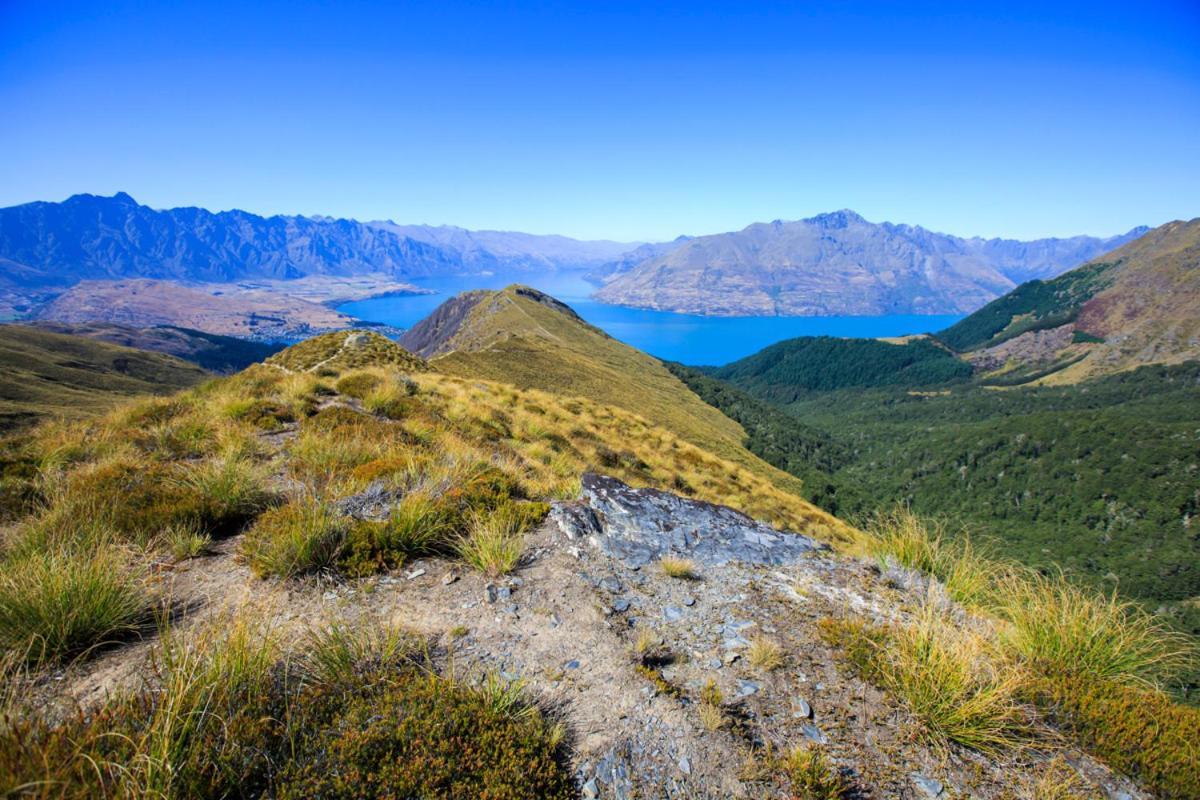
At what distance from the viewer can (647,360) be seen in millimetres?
142125

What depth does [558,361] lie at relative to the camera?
84.2m

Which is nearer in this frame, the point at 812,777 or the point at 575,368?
the point at 812,777

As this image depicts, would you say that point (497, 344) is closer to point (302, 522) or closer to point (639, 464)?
point (639, 464)

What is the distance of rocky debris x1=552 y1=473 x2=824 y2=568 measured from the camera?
755cm

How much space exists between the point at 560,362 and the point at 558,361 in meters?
0.44

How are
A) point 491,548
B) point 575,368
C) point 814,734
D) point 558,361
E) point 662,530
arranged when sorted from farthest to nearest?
point 558,361
point 575,368
point 662,530
point 491,548
point 814,734

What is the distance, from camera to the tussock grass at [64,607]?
3.83 m

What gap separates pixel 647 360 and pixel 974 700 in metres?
139

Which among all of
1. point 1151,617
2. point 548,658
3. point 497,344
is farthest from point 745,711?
point 497,344

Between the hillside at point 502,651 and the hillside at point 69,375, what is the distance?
89248mm

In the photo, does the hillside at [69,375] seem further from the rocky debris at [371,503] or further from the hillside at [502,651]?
the hillside at [502,651]

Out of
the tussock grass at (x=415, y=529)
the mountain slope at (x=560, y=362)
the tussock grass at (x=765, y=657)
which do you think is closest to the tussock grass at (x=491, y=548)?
the tussock grass at (x=415, y=529)

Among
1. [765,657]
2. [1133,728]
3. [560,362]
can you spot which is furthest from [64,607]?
[560,362]

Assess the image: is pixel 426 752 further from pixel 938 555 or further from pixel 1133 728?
pixel 938 555
